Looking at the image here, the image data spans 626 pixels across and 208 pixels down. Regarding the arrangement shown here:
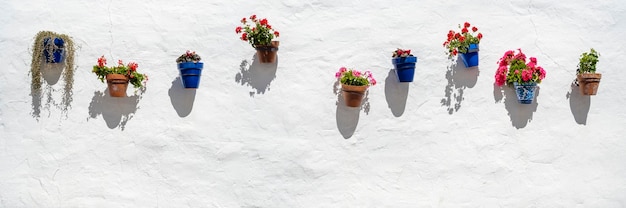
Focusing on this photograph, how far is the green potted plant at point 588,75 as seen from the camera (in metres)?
4.37

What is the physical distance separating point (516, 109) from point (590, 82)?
674 mm

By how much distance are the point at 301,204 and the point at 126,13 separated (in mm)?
2267

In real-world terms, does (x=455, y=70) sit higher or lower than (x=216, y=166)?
higher

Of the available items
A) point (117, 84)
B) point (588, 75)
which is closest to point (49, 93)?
point (117, 84)

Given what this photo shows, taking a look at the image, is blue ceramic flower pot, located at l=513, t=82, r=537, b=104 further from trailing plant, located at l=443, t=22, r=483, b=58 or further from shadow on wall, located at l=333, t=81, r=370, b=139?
shadow on wall, located at l=333, t=81, r=370, b=139

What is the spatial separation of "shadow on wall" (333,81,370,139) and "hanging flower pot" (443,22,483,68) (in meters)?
0.88

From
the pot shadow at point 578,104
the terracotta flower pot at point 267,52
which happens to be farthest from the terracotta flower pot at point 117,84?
the pot shadow at point 578,104

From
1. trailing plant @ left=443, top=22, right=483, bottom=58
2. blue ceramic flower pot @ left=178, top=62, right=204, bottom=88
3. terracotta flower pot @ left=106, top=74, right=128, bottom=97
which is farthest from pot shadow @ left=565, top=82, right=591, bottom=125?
terracotta flower pot @ left=106, top=74, right=128, bottom=97

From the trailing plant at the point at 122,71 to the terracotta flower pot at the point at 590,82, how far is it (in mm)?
3871

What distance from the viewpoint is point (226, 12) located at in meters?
4.38

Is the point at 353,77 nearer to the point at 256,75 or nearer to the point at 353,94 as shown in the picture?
the point at 353,94

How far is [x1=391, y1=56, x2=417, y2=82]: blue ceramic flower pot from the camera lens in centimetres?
420

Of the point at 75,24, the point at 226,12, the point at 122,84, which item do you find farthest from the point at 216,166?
the point at 75,24

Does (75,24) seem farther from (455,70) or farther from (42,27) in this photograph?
(455,70)
